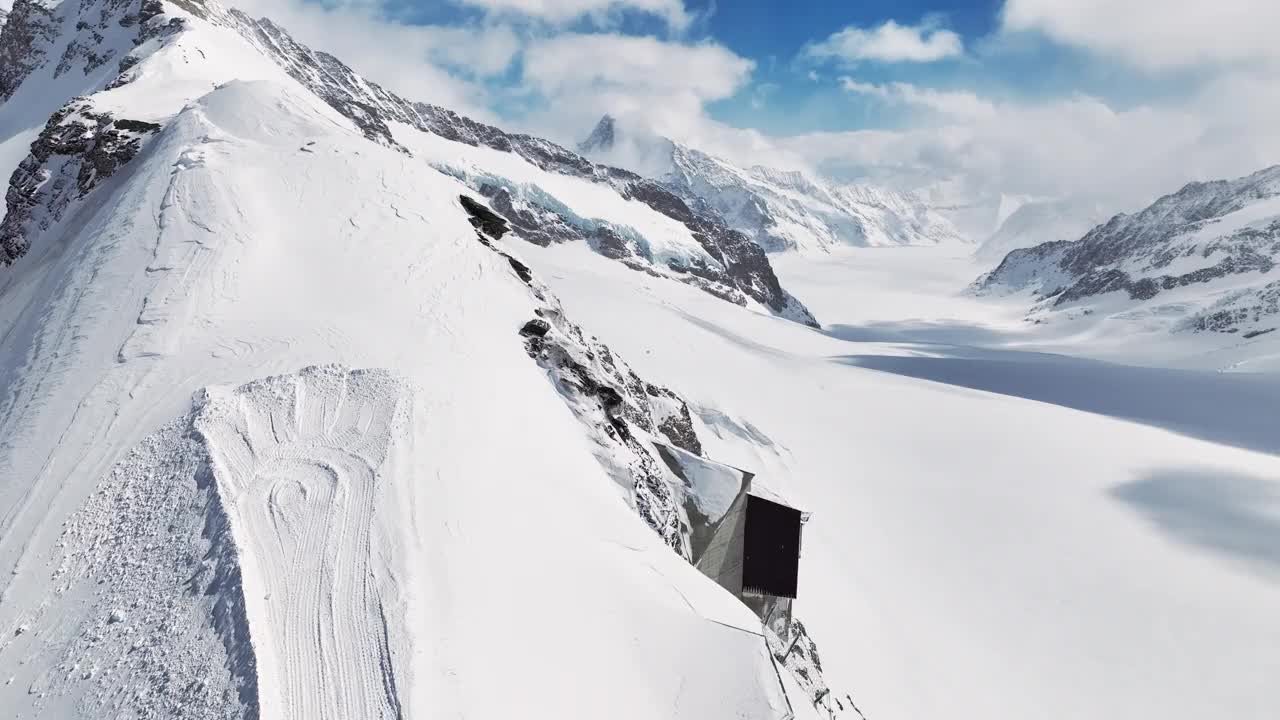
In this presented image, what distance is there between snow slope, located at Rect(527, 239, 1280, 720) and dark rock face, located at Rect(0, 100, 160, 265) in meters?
27.2

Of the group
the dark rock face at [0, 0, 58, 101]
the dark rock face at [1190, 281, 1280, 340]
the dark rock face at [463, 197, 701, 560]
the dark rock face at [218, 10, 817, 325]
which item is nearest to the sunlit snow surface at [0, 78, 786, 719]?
the dark rock face at [463, 197, 701, 560]

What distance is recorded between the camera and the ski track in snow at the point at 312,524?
6641 mm

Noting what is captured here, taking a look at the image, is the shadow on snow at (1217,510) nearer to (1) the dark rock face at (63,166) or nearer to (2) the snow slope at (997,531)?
(2) the snow slope at (997,531)

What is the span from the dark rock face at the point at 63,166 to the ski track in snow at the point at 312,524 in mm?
17712

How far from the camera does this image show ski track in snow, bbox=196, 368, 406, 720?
6641 mm

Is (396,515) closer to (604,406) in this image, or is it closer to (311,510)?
(311,510)

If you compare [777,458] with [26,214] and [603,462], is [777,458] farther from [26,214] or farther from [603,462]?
[26,214]

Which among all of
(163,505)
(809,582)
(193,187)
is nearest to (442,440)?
(163,505)

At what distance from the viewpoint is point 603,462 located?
13.8 metres

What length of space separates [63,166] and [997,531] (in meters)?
45.3

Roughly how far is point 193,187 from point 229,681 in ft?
46.2

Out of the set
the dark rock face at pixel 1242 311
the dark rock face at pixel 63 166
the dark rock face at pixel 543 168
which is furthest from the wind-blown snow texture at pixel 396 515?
the dark rock face at pixel 1242 311

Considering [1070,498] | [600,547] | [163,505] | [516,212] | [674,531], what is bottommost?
[516,212]

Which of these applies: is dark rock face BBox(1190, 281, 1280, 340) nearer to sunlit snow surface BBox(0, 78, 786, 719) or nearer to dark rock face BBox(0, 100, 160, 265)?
sunlit snow surface BBox(0, 78, 786, 719)
